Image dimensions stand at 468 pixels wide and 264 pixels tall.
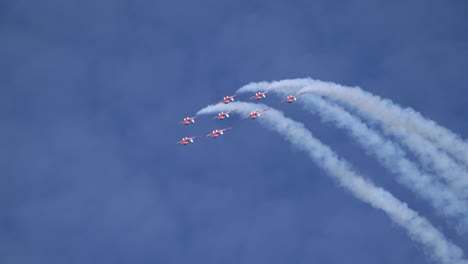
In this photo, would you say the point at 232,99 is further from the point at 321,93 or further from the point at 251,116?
the point at 321,93

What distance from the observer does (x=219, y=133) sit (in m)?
180

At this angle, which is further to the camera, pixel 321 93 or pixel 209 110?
pixel 209 110

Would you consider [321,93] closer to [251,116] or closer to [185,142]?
[251,116]

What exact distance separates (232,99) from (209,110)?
5288 mm

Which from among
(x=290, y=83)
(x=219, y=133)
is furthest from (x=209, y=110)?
(x=290, y=83)

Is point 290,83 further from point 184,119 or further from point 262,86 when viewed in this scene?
point 184,119

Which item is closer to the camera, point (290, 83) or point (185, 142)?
point (290, 83)

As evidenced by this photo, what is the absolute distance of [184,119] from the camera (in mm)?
183625

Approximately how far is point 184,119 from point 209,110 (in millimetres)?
5334

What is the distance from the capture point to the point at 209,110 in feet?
595

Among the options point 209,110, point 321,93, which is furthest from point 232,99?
point 321,93

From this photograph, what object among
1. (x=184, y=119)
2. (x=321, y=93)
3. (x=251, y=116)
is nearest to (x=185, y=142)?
(x=184, y=119)

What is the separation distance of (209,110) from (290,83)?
1712 centimetres

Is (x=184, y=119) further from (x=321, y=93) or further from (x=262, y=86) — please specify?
(x=321, y=93)
